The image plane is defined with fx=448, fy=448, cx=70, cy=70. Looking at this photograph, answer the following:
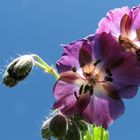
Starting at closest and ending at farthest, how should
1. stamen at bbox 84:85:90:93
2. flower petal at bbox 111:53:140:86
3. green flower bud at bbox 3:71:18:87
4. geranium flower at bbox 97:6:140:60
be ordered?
1. flower petal at bbox 111:53:140:86
2. geranium flower at bbox 97:6:140:60
3. stamen at bbox 84:85:90:93
4. green flower bud at bbox 3:71:18:87

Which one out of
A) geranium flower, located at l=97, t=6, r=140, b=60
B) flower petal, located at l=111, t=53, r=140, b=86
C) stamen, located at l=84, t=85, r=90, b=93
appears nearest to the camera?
flower petal, located at l=111, t=53, r=140, b=86

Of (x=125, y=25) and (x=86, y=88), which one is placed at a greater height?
(x=125, y=25)

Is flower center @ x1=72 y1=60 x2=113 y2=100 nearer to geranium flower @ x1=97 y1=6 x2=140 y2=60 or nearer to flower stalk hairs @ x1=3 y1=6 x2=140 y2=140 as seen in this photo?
flower stalk hairs @ x1=3 y1=6 x2=140 y2=140

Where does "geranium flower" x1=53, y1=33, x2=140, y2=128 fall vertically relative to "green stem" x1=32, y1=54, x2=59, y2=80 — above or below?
below

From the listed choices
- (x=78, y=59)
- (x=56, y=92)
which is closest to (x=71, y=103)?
(x=56, y=92)

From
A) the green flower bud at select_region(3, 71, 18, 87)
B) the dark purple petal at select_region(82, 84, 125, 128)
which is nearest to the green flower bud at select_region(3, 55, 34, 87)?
the green flower bud at select_region(3, 71, 18, 87)

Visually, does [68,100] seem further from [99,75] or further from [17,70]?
[17,70]

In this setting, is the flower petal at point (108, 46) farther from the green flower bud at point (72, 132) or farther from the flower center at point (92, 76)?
the green flower bud at point (72, 132)

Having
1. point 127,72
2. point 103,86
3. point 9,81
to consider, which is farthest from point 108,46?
point 9,81
